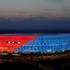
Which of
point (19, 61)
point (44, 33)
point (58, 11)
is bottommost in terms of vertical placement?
point (19, 61)

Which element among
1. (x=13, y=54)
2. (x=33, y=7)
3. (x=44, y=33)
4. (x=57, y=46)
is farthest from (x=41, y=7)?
(x=13, y=54)

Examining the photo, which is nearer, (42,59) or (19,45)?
(19,45)

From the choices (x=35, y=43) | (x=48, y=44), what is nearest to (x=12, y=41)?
(x=35, y=43)

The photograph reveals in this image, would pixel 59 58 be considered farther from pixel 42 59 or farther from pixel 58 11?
pixel 58 11

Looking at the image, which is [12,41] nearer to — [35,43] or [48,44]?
[35,43]

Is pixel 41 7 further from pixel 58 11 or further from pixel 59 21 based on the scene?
pixel 59 21

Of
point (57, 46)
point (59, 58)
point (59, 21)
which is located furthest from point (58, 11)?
point (59, 58)

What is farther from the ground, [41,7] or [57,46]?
[41,7]
